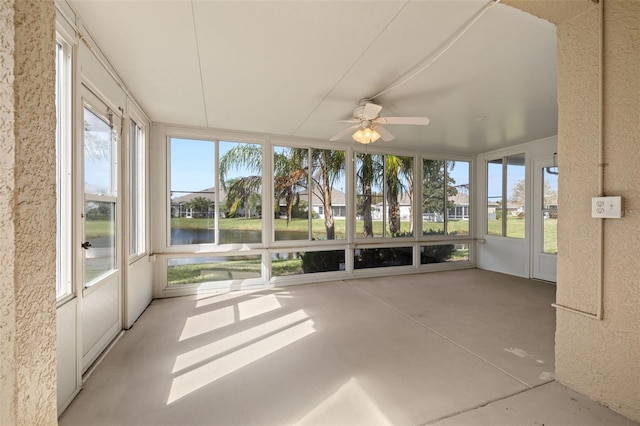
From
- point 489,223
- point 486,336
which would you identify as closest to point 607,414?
point 486,336

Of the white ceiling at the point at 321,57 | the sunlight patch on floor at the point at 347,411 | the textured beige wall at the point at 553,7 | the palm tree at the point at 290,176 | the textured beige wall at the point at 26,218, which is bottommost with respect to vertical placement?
the sunlight patch on floor at the point at 347,411

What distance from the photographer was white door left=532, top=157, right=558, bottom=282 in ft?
15.5

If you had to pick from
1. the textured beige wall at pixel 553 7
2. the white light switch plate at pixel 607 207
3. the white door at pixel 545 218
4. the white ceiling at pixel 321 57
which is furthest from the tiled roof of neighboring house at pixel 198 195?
the white door at pixel 545 218

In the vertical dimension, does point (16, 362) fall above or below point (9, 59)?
below

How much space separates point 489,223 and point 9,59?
686 centimetres

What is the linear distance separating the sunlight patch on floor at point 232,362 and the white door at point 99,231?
0.85 meters

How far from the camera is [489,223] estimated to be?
5.82m

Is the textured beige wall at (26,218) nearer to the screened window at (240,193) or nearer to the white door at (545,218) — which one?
the screened window at (240,193)

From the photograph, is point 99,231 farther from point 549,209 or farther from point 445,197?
point 549,209

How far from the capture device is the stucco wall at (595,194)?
155 centimetres

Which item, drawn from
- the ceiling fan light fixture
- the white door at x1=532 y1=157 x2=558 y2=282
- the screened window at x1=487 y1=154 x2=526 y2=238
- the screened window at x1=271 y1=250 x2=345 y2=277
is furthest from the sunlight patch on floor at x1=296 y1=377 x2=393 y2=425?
the screened window at x1=487 y1=154 x2=526 y2=238

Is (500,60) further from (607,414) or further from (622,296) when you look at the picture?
(607,414)

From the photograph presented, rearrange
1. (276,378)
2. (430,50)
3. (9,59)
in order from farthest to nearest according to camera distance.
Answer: (430,50), (276,378), (9,59)

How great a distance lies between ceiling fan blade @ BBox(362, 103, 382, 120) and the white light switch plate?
1.86m
